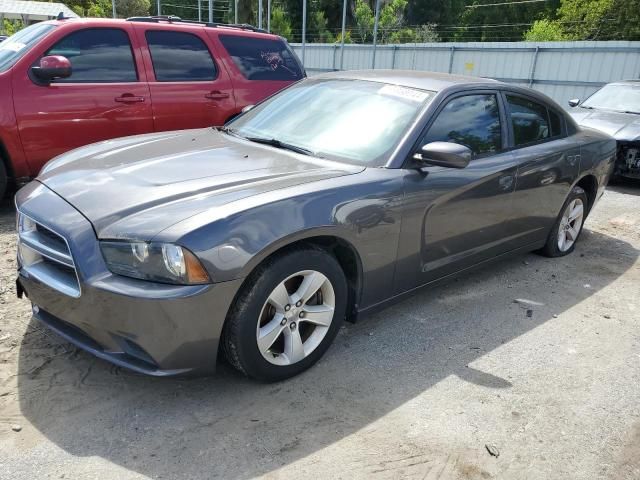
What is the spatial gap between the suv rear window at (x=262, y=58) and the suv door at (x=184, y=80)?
12.7 inches

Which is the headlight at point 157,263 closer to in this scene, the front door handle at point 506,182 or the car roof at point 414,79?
the car roof at point 414,79

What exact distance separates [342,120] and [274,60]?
3.79 m

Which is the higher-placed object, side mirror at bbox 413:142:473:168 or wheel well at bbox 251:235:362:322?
side mirror at bbox 413:142:473:168

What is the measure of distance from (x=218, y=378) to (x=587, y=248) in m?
4.38

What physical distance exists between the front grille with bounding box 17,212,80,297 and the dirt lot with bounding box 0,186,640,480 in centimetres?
57

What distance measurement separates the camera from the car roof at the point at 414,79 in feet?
12.6

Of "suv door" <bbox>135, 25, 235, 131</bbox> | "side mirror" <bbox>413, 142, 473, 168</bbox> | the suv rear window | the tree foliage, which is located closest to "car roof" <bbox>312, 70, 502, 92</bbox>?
"side mirror" <bbox>413, 142, 473, 168</bbox>

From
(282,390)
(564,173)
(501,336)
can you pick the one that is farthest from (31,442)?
(564,173)

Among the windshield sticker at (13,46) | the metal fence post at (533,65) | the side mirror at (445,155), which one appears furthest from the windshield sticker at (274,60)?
the metal fence post at (533,65)

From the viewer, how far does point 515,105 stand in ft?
14.3

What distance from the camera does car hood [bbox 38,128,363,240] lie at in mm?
2592

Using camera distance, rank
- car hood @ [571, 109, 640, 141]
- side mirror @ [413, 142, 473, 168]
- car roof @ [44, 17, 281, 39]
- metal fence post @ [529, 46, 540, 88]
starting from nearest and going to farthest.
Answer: side mirror @ [413, 142, 473, 168] < car roof @ [44, 17, 281, 39] < car hood @ [571, 109, 640, 141] < metal fence post @ [529, 46, 540, 88]

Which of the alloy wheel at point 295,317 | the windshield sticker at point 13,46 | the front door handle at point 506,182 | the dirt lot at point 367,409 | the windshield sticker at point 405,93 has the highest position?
the windshield sticker at point 13,46

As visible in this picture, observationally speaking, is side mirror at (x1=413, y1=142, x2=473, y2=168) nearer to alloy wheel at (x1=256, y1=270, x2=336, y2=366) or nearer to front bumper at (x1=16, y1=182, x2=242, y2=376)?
alloy wheel at (x1=256, y1=270, x2=336, y2=366)
